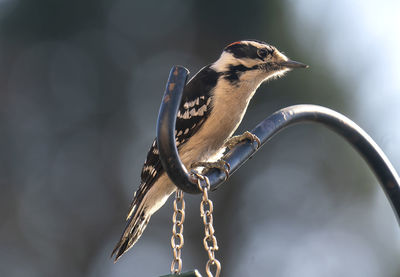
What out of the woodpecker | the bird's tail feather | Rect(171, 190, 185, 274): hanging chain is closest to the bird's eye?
the woodpecker

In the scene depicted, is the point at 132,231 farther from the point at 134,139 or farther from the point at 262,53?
the point at 134,139

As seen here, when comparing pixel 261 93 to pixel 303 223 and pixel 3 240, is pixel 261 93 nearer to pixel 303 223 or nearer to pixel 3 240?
pixel 303 223

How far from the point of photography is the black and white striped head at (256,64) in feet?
14.9

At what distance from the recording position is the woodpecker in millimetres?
4363

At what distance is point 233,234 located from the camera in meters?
11.6

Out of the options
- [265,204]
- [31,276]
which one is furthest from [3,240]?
[265,204]

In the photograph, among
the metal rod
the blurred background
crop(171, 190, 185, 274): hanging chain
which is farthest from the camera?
the blurred background

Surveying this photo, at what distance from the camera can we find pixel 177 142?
447 cm

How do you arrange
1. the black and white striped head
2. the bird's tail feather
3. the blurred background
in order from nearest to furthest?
the bird's tail feather
the black and white striped head
the blurred background

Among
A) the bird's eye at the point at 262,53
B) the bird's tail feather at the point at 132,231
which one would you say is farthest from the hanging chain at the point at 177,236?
the bird's eye at the point at 262,53

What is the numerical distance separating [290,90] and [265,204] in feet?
6.27

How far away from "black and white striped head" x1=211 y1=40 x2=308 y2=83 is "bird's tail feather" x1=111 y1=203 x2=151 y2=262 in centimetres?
100

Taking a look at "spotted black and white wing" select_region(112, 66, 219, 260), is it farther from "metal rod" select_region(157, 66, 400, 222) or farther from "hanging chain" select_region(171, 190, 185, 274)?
"hanging chain" select_region(171, 190, 185, 274)

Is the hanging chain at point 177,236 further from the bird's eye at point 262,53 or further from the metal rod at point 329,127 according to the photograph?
the bird's eye at point 262,53
